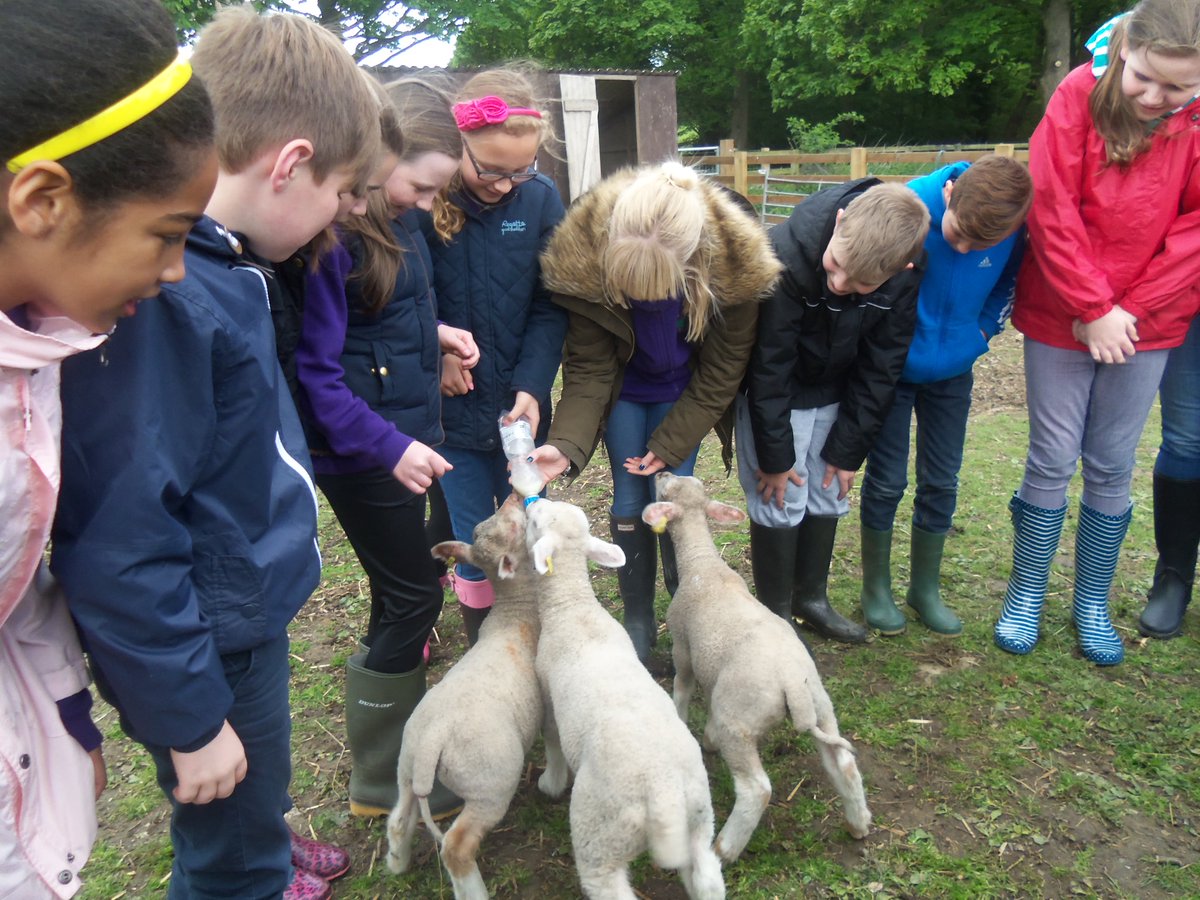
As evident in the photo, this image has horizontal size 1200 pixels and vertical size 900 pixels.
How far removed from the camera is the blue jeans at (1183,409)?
153 inches

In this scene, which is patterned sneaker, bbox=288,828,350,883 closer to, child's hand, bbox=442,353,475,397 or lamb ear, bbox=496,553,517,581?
lamb ear, bbox=496,553,517,581

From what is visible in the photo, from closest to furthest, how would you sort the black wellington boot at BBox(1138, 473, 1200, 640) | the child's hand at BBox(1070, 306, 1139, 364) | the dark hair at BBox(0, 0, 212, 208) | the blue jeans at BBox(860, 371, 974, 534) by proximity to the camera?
1. the dark hair at BBox(0, 0, 212, 208)
2. the child's hand at BBox(1070, 306, 1139, 364)
3. the blue jeans at BBox(860, 371, 974, 534)
4. the black wellington boot at BBox(1138, 473, 1200, 640)

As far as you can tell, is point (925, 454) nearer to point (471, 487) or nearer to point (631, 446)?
point (631, 446)

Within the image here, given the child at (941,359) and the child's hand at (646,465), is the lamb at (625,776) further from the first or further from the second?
the child at (941,359)

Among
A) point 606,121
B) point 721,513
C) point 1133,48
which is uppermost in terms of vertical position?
point 606,121

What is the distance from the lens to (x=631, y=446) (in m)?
3.80

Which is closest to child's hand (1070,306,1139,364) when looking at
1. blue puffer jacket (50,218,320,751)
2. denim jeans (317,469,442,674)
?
denim jeans (317,469,442,674)

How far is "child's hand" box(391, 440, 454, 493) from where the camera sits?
2695 mm

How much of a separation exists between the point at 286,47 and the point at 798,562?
321 centimetres

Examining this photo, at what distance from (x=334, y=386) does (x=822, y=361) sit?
6.83ft

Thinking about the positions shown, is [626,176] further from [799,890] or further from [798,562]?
[799,890]

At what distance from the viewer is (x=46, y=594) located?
1579 millimetres

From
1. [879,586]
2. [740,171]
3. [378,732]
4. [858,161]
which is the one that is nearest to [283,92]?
[378,732]

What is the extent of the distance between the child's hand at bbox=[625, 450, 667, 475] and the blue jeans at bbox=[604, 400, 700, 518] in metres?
0.06
